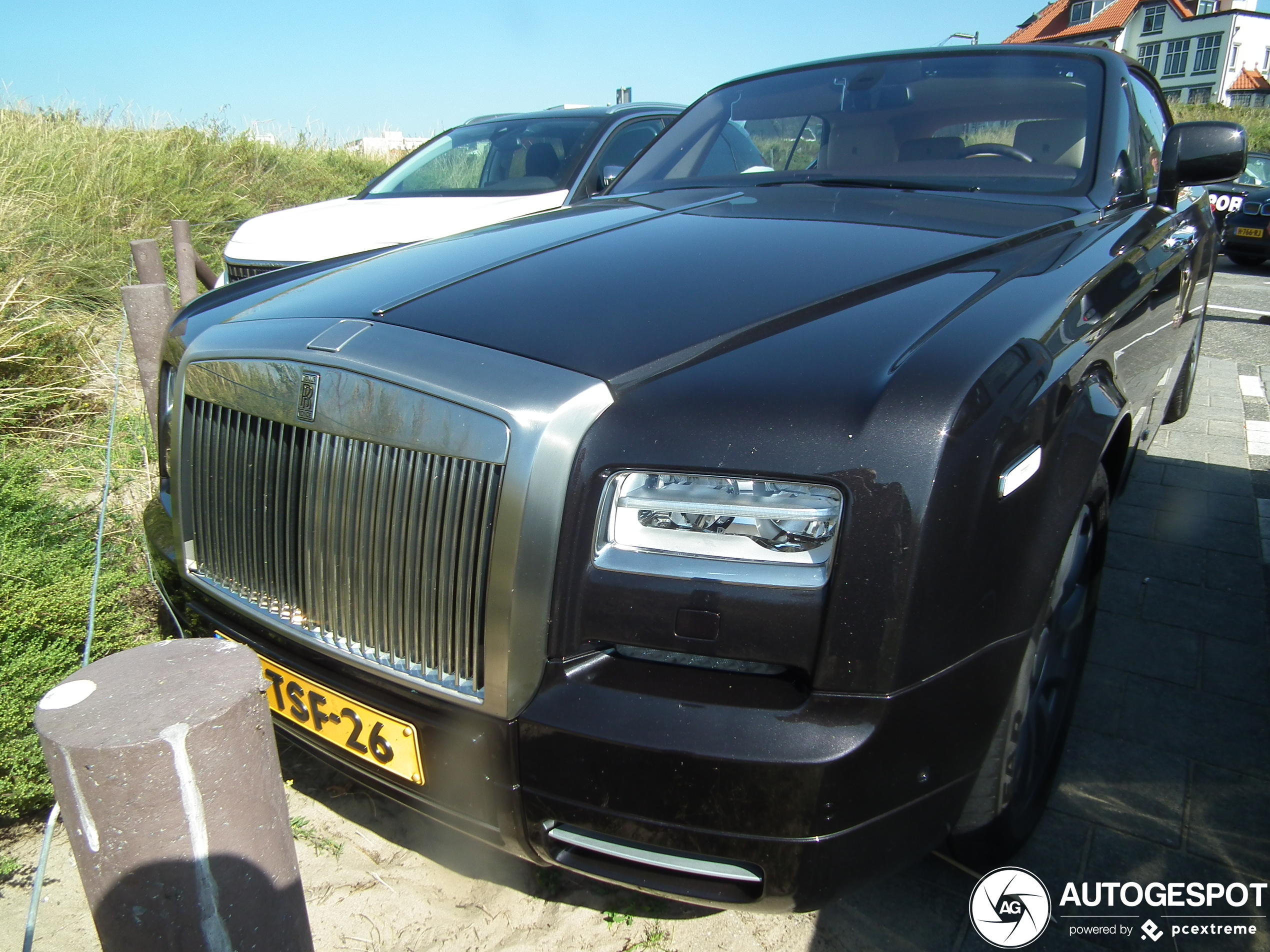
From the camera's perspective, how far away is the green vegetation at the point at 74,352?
244 cm

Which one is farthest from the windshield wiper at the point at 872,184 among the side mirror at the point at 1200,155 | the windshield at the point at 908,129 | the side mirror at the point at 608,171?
the side mirror at the point at 608,171

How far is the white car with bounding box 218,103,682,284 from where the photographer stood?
5320 mm

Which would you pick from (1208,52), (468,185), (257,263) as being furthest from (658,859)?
(1208,52)

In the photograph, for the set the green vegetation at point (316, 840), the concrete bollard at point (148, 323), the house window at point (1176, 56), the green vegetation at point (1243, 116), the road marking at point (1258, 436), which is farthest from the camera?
the house window at point (1176, 56)

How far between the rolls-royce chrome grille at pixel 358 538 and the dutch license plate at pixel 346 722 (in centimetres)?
10

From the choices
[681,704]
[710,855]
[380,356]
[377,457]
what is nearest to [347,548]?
[377,457]

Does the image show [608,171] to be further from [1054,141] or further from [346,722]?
[346,722]

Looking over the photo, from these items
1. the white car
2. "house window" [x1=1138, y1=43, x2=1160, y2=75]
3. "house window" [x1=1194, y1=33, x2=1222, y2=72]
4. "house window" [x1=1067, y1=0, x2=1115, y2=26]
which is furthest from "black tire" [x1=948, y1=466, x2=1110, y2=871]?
"house window" [x1=1067, y1=0, x2=1115, y2=26]

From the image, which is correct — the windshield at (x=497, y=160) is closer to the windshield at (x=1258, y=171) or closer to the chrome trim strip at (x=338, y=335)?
the chrome trim strip at (x=338, y=335)

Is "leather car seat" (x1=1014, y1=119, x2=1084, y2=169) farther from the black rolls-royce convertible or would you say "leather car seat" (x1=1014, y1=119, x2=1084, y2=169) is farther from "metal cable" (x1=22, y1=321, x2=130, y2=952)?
"metal cable" (x1=22, y1=321, x2=130, y2=952)

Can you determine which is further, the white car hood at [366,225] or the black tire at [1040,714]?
the white car hood at [366,225]

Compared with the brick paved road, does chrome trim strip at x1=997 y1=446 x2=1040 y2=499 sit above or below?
above

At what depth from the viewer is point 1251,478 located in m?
4.48

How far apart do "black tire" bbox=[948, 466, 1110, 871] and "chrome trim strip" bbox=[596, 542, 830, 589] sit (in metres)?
0.46
